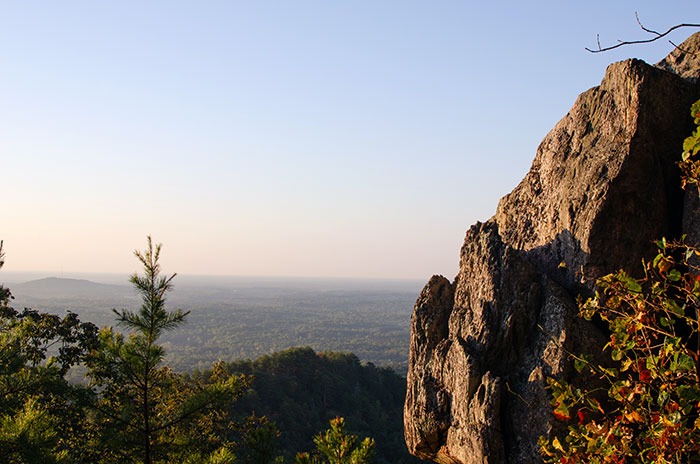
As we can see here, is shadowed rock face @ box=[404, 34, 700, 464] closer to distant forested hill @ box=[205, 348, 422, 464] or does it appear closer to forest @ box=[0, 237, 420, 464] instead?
forest @ box=[0, 237, 420, 464]

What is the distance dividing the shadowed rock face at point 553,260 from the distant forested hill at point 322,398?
3263 cm

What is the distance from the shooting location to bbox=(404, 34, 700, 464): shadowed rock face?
24.3ft

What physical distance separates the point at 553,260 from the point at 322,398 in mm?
46480

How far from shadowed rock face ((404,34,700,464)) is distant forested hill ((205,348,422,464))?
3263 cm

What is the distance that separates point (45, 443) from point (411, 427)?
5522 millimetres

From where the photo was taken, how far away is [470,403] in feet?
25.5

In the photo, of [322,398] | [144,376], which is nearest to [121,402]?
[144,376]

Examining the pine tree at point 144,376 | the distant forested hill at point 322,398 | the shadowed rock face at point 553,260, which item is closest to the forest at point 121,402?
the pine tree at point 144,376

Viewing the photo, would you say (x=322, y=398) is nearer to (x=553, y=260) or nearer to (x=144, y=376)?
(x=144, y=376)

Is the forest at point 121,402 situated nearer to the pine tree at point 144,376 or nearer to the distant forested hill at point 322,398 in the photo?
the pine tree at point 144,376

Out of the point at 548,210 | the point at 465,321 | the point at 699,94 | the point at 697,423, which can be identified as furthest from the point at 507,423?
the point at 699,94

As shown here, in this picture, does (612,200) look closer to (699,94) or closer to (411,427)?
(699,94)

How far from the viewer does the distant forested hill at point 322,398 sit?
140ft

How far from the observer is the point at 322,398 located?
5153 cm
